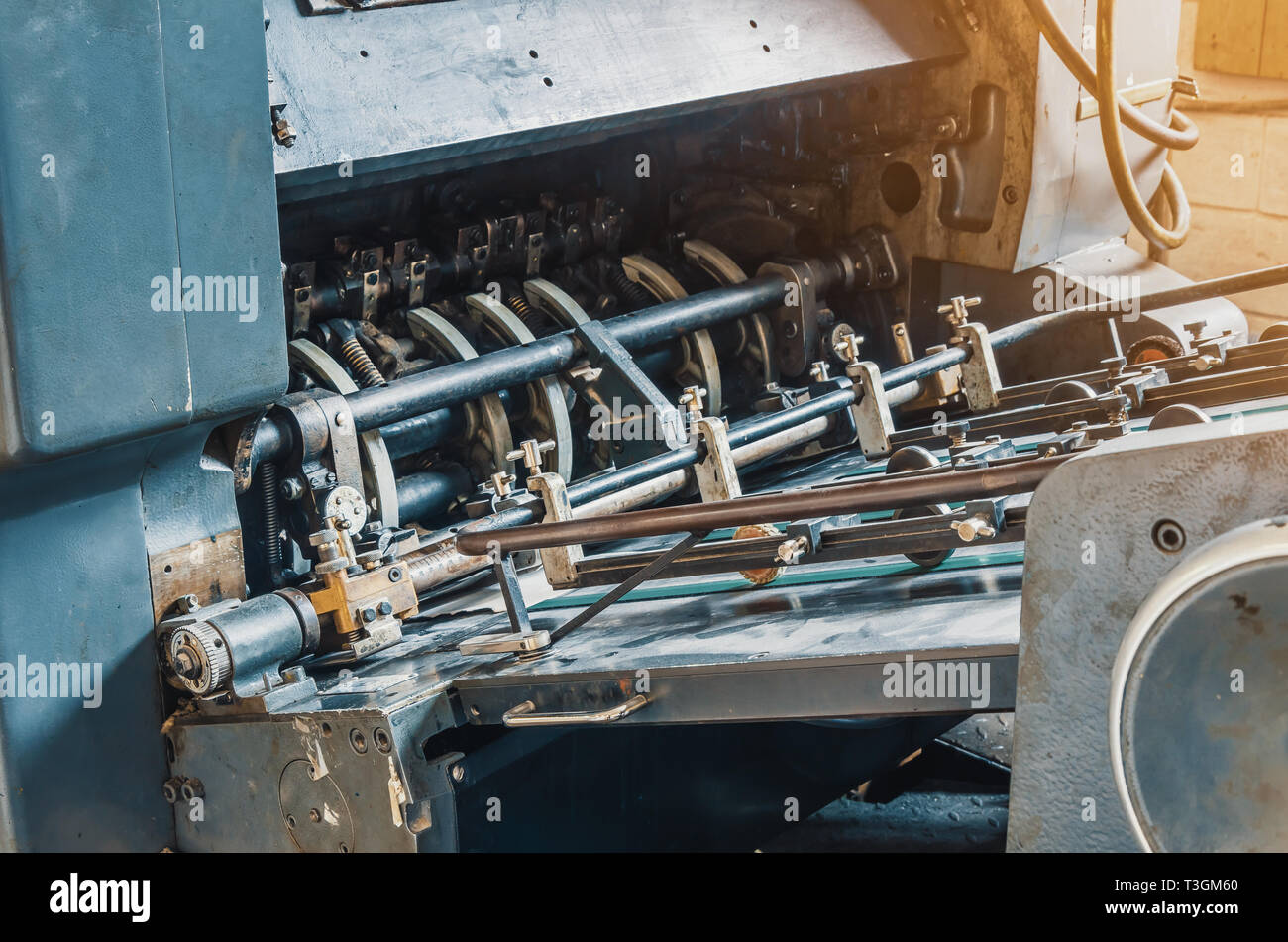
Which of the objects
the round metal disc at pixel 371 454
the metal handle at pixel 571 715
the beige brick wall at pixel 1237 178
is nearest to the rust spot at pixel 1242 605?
the metal handle at pixel 571 715

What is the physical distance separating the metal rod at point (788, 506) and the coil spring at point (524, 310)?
54.3 inches

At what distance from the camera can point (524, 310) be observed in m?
3.33

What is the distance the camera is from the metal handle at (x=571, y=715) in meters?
1.81

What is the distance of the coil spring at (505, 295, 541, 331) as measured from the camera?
10.9 feet

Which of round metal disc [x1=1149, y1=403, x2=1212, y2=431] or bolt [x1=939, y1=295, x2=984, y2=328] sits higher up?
bolt [x1=939, y1=295, x2=984, y2=328]

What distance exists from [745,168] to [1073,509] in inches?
106

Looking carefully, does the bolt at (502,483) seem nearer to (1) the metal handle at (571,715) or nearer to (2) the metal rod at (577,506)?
(2) the metal rod at (577,506)

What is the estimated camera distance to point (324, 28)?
2.43 metres

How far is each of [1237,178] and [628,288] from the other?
2607 millimetres

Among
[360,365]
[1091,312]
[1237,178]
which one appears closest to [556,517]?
[360,365]

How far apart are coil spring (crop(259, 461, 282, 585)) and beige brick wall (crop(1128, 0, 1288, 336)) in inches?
148
